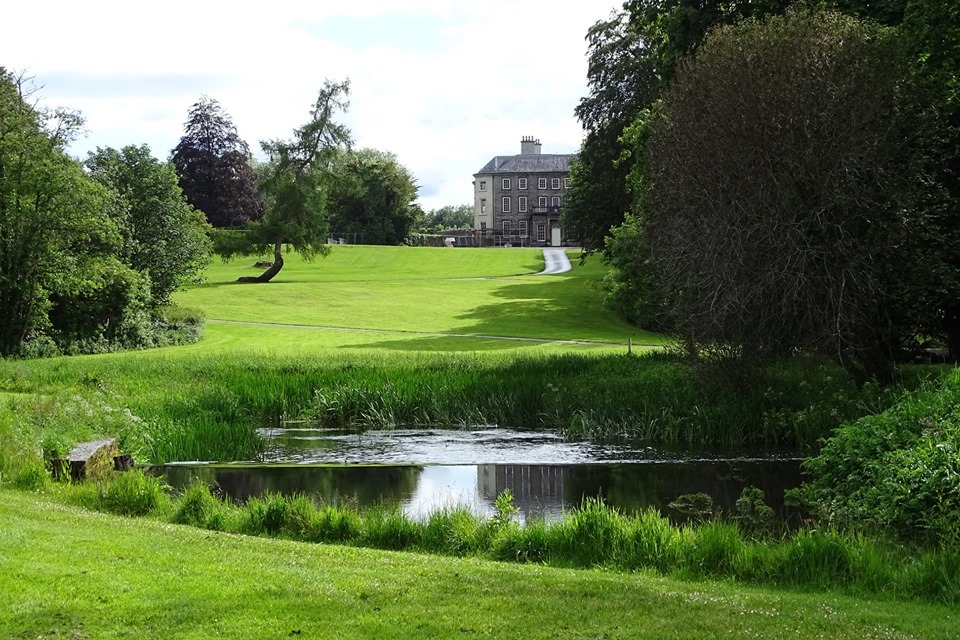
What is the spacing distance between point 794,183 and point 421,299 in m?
36.1

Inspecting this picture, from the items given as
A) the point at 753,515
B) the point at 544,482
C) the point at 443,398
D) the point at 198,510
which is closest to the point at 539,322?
the point at 443,398

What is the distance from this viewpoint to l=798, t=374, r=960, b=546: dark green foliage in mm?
10984

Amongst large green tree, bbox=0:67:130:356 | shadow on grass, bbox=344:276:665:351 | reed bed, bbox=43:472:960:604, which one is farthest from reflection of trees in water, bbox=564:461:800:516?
large green tree, bbox=0:67:130:356

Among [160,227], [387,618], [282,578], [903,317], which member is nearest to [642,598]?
[387,618]

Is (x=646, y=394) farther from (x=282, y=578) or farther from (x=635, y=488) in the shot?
(x=282, y=578)

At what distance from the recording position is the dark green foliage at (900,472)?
11.0 metres

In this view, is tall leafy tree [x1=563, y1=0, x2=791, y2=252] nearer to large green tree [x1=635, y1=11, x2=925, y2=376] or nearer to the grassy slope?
the grassy slope

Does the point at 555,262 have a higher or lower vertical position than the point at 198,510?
higher

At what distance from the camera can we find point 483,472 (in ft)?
56.7

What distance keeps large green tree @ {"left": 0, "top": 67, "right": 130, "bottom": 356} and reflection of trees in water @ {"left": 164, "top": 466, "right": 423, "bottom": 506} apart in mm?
18997

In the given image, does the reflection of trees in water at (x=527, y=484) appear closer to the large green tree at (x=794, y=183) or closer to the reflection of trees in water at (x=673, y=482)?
the reflection of trees in water at (x=673, y=482)

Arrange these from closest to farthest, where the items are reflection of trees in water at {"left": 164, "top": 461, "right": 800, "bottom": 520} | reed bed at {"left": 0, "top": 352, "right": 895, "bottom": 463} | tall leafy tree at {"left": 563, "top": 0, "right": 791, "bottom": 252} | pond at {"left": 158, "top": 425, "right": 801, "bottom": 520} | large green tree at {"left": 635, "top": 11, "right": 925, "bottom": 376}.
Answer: reflection of trees in water at {"left": 164, "top": 461, "right": 800, "bottom": 520}
pond at {"left": 158, "top": 425, "right": 801, "bottom": 520}
reed bed at {"left": 0, "top": 352, "right": 895, "bottom": 463}
large green tree at {"left": 635, "top": 11, "right": 925, "bottom": 376}
tall leafy tree at {"left": 563, "top": 0, "right": 791, "bottom": 252}

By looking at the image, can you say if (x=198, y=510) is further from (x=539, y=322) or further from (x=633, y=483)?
(x=539, y=322)

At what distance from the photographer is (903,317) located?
72.9ft
